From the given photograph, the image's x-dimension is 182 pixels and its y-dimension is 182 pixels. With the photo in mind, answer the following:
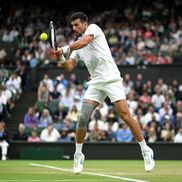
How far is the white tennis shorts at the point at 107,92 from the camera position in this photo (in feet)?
38.2

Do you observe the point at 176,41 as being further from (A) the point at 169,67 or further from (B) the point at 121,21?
(B) the point at 121,21

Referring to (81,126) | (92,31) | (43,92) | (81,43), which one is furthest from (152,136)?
(81,43)

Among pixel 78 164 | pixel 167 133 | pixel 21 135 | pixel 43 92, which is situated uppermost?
pixel 43 92

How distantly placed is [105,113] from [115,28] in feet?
24.5

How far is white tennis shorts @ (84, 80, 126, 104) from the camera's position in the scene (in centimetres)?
1164

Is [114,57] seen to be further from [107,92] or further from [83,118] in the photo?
[83,118]

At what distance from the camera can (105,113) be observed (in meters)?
23.8

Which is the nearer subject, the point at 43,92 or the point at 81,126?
the point at 81,126

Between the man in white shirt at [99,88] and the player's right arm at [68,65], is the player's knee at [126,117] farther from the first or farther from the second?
the player's right arm at [68,65]

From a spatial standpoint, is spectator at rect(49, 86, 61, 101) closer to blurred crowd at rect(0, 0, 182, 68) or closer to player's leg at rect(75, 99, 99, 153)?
blurred crowd at rect(0, 0, 182, 68)

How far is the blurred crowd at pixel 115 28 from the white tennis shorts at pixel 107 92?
15.5m

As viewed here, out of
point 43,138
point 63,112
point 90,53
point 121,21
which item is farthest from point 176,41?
point 90,53

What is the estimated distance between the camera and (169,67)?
88.5 ft

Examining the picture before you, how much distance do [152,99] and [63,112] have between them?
310 cm
